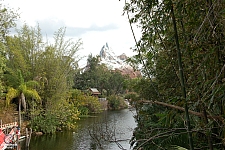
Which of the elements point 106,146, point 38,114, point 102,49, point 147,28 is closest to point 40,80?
point 38,114

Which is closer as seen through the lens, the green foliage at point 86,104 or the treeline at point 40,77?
the treeline at point 40,77

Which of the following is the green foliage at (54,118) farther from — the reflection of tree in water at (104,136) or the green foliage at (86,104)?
the green foliage at (86,104)

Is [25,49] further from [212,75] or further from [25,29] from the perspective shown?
[212,75]

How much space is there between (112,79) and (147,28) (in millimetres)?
24457

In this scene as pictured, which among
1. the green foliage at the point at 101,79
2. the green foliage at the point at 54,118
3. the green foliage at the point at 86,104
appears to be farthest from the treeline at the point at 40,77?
the green foliage at the point at 101,79

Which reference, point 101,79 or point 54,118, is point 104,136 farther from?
point 101,79

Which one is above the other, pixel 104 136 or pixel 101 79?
pixel 101 79

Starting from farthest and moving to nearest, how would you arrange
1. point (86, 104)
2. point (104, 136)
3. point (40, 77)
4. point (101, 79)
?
point (101, 79)
point (86, 104)
point (40, 77)
point (104, 136)

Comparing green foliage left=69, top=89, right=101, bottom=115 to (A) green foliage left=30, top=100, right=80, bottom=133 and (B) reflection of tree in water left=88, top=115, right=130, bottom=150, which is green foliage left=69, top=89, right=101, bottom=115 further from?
(B) reflection of tree in water left=88, top=115, right=130, bottom=150

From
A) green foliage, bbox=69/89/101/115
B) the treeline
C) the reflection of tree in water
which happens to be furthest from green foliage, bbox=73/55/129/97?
the reflection of tree in water

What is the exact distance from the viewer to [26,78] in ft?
37.0

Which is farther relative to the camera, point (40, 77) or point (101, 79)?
point (101, 79)

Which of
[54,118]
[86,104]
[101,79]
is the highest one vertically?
[101,79]

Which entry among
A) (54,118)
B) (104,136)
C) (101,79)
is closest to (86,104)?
(54,118)
